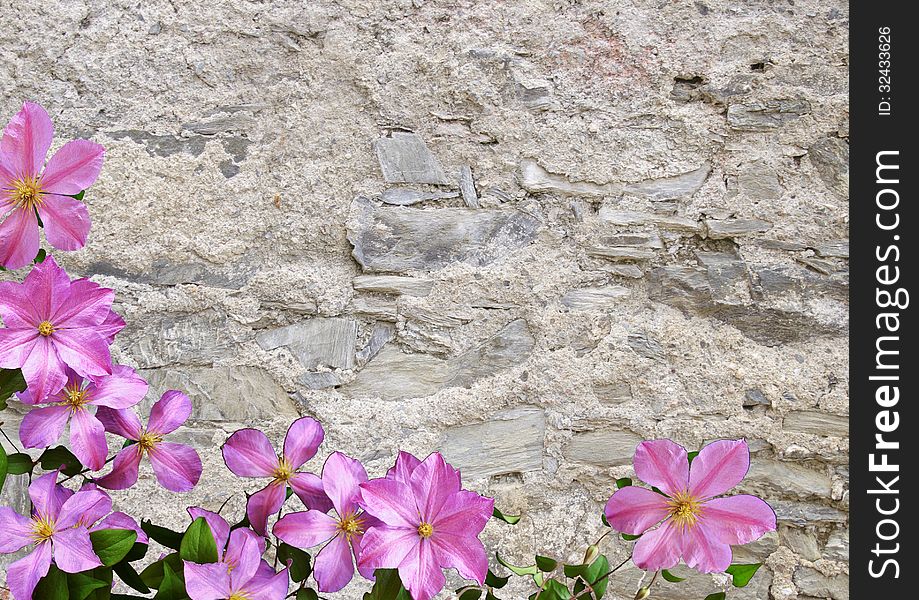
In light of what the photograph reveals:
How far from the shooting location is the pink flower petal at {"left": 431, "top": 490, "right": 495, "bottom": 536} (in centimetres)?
67

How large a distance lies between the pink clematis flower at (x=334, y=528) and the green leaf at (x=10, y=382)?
0.89ft

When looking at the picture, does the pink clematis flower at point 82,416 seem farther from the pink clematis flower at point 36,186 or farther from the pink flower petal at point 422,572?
the pink flower petal at point 422,572

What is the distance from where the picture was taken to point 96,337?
0.71 metres

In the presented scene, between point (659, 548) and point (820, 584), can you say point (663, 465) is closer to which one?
point (659, 548)

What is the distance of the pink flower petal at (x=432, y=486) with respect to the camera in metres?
0.69

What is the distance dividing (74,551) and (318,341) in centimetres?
75

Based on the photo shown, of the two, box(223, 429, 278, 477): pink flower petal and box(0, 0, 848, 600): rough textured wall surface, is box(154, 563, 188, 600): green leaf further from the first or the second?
box(0, 0, 848, 600): rough textured wall surface

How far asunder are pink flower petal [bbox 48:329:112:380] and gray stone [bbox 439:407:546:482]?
2.64 ft

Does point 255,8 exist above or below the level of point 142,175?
above

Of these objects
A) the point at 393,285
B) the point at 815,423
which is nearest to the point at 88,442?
the point at 393,285

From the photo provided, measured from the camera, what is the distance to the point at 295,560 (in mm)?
787

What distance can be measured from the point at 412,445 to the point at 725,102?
82 cm
